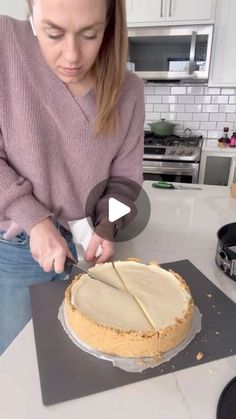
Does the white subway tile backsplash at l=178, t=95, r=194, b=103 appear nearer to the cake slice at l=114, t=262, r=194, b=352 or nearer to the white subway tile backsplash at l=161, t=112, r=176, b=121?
the white subway tile backsplash at l=161, t=112, r=176, b=121

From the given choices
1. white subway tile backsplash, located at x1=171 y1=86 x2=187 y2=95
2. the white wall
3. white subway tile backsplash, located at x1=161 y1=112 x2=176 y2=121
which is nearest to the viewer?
the white wall

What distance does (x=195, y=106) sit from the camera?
9.32ft

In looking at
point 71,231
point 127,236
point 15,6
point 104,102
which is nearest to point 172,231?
point 127,236

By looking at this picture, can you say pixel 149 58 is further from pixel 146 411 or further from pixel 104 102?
pixel 146 411

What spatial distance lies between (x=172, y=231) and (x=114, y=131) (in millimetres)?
343

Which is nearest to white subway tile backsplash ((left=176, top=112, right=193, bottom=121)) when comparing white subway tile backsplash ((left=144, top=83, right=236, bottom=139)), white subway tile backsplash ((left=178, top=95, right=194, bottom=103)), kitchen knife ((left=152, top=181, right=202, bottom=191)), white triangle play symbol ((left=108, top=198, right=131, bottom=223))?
white subway tile backsplash ((left=144, top=83, right=236, bottom=139))

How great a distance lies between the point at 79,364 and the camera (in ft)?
1.76

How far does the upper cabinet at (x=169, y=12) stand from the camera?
2.25 meters

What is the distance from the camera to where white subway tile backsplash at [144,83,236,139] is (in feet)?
9.09

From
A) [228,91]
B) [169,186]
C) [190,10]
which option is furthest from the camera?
[228,91]

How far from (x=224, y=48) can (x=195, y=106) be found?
0.52 meters

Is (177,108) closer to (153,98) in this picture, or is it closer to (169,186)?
(153,98)

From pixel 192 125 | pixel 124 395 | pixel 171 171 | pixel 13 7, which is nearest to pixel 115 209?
pixel 124 395

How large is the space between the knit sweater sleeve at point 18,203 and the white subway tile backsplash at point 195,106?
7.79 feet
